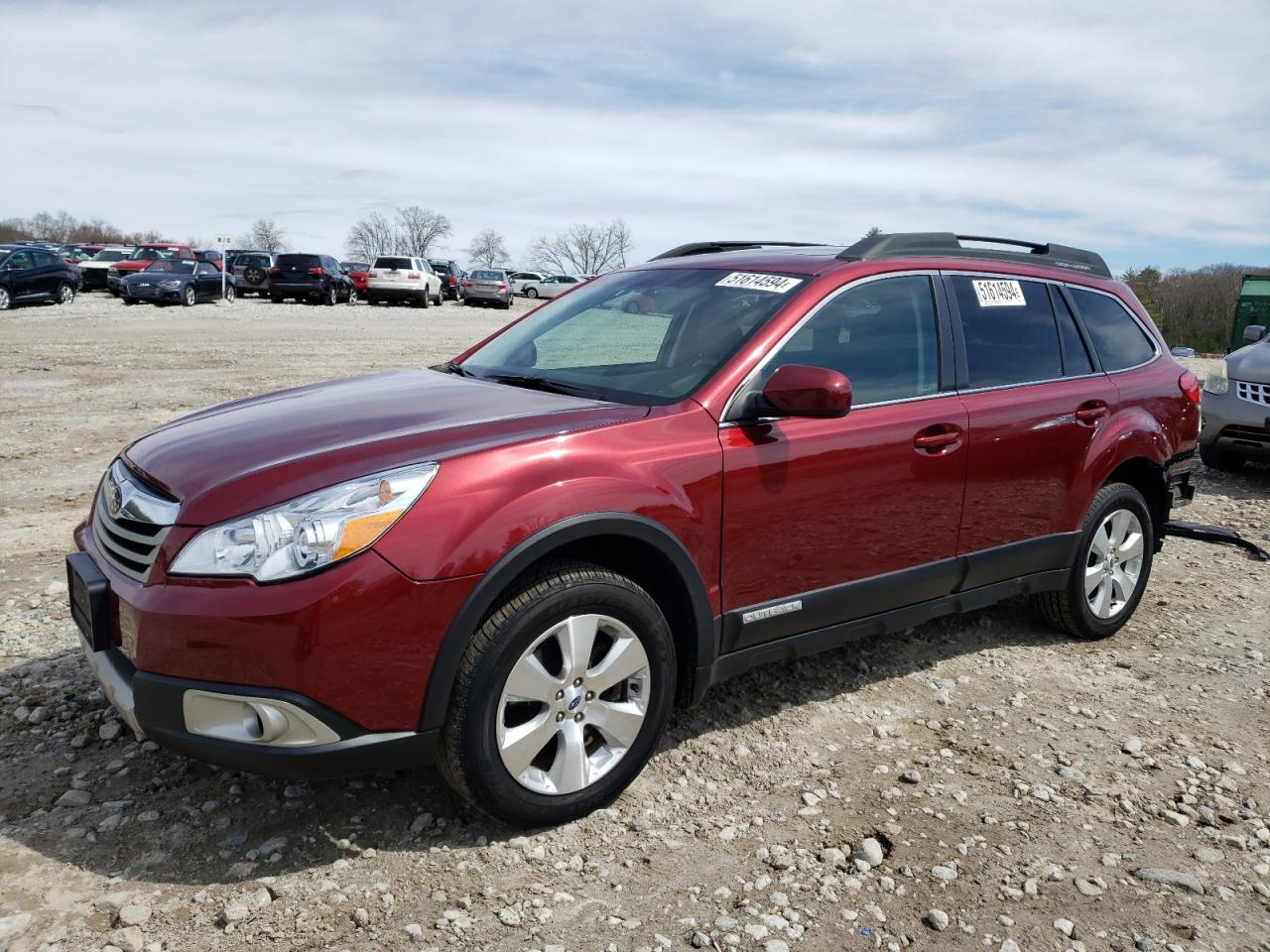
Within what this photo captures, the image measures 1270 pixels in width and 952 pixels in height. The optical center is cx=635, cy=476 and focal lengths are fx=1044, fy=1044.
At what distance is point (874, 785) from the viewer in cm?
358

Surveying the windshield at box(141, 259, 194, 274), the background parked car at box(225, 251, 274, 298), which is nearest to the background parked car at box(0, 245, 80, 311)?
the windshield at box(141, 259, 194, 274)

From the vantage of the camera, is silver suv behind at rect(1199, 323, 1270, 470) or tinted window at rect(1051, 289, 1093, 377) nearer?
tinted window at rect(1051, 289, 1093, 377)

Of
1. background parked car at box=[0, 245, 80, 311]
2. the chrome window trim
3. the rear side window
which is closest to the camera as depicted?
the chrome window trim

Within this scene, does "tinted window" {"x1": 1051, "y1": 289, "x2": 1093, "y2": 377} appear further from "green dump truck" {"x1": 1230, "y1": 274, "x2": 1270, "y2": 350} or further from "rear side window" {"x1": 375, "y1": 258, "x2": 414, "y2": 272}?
"rear side window" {"x1": 375, "y1": 258, "x2": 414, "y2": 272}

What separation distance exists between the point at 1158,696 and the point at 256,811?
3.61m

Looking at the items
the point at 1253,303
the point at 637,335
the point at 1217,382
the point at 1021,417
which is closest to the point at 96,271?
the point at 1217,382

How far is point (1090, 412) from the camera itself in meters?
4.69

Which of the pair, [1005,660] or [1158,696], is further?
[1005,660]

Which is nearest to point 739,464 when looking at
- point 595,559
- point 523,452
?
point 595,559

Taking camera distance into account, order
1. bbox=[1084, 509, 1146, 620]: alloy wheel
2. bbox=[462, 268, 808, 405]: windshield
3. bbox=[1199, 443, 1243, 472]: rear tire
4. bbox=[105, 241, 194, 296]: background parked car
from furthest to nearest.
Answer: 1. bbox=[105, 241, 194, 296]: background parked car
2. bbox=[1199, 443, 1243, 472]: rear tire
3. bbox=[1084, 509, 1146, 620]: alloy wheel
4. bbox=[462, 268, 808, 405]: windshield

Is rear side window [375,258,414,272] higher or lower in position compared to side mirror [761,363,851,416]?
higher

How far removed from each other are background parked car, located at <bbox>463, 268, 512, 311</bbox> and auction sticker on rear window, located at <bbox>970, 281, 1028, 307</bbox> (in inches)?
1488

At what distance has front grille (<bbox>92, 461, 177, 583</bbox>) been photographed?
2.88m

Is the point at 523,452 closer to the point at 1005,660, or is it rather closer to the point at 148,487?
the point at 148,487
